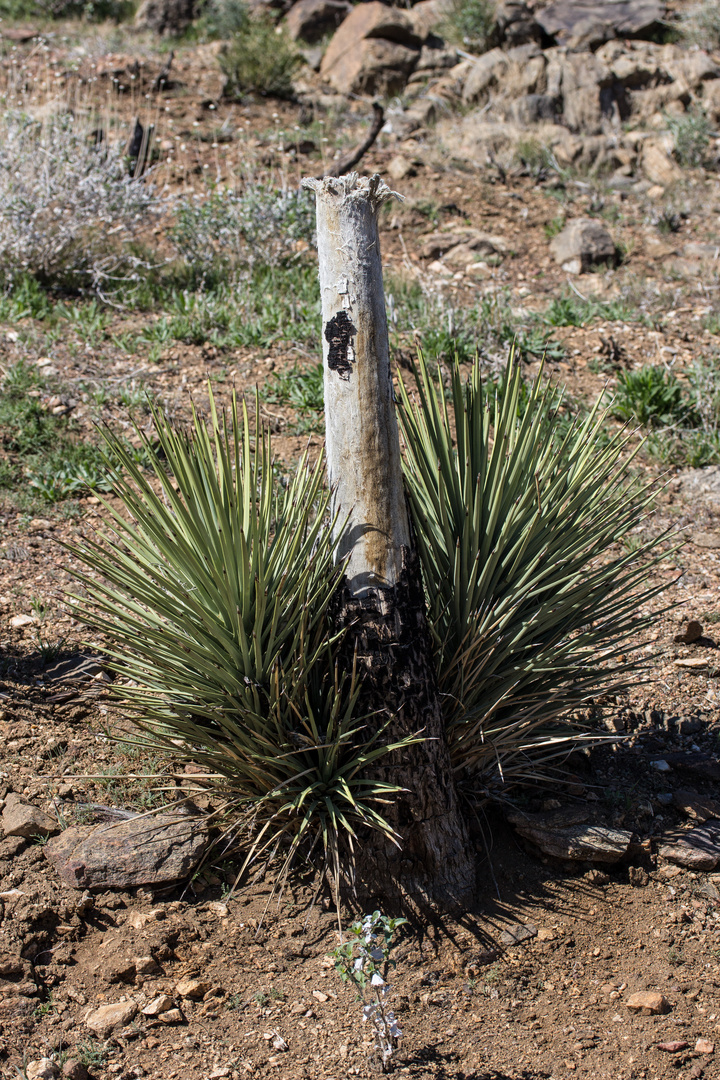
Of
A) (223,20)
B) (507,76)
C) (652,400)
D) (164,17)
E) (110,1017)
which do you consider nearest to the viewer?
(110,1017)

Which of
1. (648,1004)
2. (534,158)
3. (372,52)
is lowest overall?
(648,1004)

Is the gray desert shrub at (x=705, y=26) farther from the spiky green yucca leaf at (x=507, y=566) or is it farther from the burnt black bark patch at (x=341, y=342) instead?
the burnt black bark patch at (x=341, y=342)

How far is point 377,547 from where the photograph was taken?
2186 millimetres

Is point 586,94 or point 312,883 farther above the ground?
point 586,94

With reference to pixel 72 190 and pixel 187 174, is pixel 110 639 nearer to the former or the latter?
pixel 72 190

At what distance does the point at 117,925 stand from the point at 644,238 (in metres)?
6.26

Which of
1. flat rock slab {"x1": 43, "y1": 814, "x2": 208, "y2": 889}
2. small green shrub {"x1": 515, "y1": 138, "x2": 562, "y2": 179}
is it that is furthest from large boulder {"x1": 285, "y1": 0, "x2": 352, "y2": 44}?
flat rock slab {"x1": 43, "y1": 814, "x2": 208, "y2": 889}

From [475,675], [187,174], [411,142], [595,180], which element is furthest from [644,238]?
[475,675]

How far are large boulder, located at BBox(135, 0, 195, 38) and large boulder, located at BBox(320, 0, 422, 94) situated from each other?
2730mm

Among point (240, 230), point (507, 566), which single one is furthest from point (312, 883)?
point (240, 230)

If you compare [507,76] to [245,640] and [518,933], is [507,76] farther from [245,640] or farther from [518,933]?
[518,933]

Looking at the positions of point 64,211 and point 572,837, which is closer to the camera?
point 572,837

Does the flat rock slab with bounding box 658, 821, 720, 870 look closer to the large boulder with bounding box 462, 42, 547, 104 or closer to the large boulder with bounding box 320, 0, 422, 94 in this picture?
the large boulder with bounding box 462, 42, 547, 104

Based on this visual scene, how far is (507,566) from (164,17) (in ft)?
39.7
